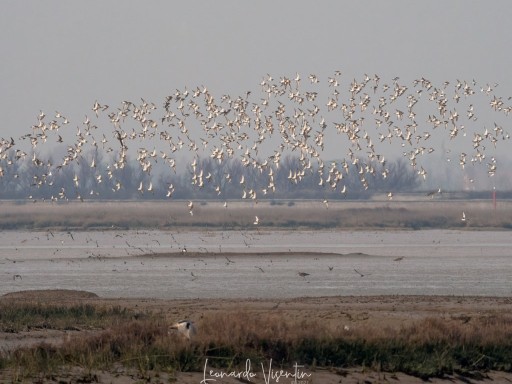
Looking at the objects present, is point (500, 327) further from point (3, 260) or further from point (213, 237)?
point (213, 237)

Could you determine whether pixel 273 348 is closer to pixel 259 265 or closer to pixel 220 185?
pixel 259 265

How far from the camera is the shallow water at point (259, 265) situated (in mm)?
39375

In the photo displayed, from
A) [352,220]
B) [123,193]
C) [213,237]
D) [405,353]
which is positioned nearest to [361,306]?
[405,353]

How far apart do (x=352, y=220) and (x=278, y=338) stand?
73.9 m

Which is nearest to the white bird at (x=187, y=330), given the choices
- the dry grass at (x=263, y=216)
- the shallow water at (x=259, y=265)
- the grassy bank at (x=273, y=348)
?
the grassy bank at (x=273, y=348)

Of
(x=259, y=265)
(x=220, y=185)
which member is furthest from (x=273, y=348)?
(x=220, y=185)

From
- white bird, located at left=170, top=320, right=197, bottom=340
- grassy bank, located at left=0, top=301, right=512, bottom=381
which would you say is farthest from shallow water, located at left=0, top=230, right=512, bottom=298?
white bird, located at left=170, top=320, right=197, bottom=340

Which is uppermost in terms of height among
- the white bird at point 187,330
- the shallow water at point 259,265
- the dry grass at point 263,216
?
the white bird at point 187,330

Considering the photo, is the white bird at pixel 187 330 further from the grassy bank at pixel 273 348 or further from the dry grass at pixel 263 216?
the dry grass at pixel 263 216

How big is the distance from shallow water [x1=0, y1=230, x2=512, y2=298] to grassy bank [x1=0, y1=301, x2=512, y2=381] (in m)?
14.4

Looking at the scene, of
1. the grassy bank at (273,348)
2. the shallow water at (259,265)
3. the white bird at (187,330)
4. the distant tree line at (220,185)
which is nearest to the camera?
the grassy bank at (273,348)

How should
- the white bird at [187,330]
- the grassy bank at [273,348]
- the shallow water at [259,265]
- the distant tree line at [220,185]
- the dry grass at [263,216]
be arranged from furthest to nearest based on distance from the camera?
1. the distant tree line at [220,185]
2. the dry grass at [263,216]
3. the shallow water at [259,265]
4. the white bird at [187,330]
5. the grassy bank at [273,348]

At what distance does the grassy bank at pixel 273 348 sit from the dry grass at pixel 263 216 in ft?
226

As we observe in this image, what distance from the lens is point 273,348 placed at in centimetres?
2056
